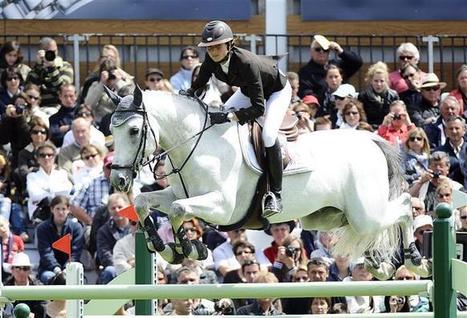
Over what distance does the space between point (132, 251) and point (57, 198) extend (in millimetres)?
959

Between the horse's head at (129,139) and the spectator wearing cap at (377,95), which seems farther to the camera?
the spectator wearing cap at (377,95)

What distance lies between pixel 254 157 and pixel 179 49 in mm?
7656

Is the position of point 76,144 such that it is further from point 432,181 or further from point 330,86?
point 432,181

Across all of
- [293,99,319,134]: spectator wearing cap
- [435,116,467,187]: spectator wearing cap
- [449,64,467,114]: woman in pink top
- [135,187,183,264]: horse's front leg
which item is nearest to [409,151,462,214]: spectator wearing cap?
[435,116,467,187]: spectator wearing cap

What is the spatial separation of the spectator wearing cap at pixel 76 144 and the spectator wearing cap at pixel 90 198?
51cm

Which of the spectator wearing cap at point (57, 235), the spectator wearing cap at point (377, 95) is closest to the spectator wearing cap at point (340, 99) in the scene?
the spectator wearing cap at point (377, 95)

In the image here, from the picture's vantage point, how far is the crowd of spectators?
1568cm

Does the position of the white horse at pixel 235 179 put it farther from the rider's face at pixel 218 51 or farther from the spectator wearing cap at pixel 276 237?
the spectator wearing cap at pixel 276 237

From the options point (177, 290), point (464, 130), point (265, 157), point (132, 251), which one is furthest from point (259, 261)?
point (177, 290)

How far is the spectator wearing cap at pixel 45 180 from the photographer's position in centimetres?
1722

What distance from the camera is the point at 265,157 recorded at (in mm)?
12766

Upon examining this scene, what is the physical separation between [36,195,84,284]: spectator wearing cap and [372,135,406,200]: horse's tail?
3.91m

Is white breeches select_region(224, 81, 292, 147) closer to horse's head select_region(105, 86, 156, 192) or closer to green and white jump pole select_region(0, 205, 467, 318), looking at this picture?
horse's head select_region(105, 86, 156, 192)

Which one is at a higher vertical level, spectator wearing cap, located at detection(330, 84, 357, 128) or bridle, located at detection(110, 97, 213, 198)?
bridle, located at detection(110, 97, 213, 198)
